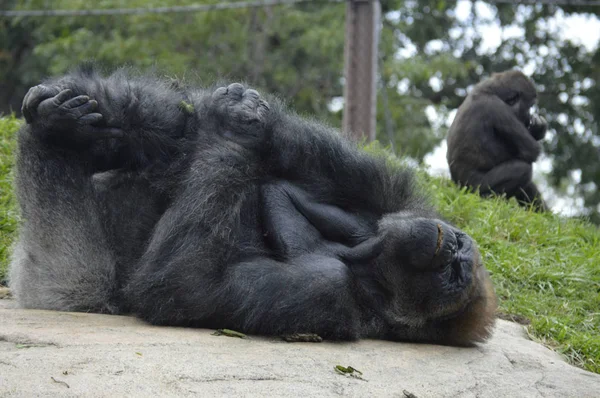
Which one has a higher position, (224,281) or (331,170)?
(331,170)

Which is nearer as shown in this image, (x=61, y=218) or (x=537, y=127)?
(x=61, y=218)

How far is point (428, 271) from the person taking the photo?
3.67 meters

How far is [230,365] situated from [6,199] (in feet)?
10.0

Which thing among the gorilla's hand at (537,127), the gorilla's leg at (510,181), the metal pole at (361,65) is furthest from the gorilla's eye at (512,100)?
the metal pole at (361,65)

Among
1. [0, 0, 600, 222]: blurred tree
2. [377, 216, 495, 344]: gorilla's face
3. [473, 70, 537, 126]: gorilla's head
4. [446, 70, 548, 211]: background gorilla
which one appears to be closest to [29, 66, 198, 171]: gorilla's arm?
[377, 216, 495, 344]: gorilla's face

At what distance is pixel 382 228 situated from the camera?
12.8 feet

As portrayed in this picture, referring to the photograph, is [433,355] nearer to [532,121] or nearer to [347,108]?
[347,108]

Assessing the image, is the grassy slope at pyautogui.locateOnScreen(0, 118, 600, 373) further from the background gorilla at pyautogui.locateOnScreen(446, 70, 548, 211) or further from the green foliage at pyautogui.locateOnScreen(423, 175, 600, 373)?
the background gorilla at pyautogui.locateOnScreen(446, 70, 548, 211)

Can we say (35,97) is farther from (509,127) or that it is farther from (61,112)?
(509,127)

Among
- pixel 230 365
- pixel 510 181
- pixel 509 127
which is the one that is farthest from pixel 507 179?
pixel 230 365

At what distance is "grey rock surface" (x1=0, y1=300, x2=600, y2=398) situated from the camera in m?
2.67

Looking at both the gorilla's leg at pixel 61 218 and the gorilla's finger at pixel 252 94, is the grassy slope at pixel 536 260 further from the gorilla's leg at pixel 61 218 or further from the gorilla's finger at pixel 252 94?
the gorilla's finger at pixel 252 94

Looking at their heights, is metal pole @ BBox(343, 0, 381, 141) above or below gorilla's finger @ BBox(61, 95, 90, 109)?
above

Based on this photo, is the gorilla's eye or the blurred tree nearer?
the gorilla's eye
